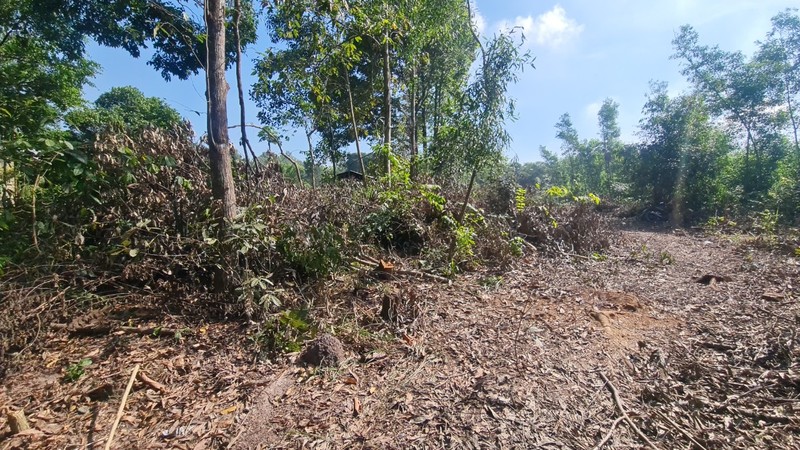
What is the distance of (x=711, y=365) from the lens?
2.59 metres

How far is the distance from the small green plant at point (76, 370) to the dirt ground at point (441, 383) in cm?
3

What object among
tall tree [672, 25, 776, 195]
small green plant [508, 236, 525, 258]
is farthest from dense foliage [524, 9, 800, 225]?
small green plant [508, 236, 525, 258]

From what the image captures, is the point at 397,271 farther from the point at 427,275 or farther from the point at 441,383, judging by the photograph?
the point at 441,383

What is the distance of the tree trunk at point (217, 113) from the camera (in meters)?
3.01

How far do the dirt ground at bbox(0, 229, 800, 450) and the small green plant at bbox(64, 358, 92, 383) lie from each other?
32 mm

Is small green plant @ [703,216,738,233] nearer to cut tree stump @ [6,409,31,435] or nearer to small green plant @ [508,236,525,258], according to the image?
small green plant @ [508,236,525,258]

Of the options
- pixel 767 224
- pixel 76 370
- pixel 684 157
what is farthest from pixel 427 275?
pixel 684 157

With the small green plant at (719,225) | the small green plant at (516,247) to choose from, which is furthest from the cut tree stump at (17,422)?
the small green plant at (719,225)

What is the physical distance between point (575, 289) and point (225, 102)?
435 centimetres

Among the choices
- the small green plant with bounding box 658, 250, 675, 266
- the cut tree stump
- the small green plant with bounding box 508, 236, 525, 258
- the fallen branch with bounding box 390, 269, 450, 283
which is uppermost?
the small green plant with bounding box 508, 236, 525, 258

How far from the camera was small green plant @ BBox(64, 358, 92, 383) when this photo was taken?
7.17 feet

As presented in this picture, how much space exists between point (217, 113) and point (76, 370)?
213 cm

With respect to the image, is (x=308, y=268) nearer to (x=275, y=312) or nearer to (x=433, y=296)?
(x=275, y=312)

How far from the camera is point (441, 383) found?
2389mm
